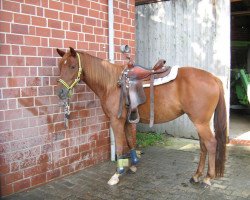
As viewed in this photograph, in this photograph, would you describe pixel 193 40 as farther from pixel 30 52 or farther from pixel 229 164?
pixel 30 52

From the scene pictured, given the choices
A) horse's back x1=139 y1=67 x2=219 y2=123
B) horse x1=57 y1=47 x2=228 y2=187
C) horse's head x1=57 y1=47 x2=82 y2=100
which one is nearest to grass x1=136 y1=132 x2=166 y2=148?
horse x1=57 y1=47 x2=228 y2=187

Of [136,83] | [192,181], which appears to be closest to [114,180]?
[192,181]

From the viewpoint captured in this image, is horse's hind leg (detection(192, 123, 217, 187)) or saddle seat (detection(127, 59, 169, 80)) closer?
horse's hind leg (detection(192, 123, 217, 187))

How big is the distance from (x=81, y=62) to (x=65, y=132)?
3.78ft

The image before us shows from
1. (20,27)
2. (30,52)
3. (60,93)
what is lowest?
(60,93)

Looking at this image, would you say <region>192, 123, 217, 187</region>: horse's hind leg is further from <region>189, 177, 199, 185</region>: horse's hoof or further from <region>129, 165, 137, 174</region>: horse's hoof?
<region>129, 165, 137, 174</region>: horse's hoof

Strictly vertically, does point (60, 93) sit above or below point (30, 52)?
below

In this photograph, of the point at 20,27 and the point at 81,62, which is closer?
the point at 20,27

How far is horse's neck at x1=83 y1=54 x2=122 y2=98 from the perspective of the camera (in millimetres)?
4344

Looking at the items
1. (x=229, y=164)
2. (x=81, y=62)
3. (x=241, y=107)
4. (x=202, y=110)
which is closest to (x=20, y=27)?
(x=81, y=62)

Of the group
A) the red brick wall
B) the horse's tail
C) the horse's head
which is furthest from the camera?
the horse's tail

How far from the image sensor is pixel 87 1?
4930mm

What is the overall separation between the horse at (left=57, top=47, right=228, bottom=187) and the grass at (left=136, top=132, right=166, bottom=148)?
2038mm

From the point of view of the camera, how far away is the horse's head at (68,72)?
4023mm
